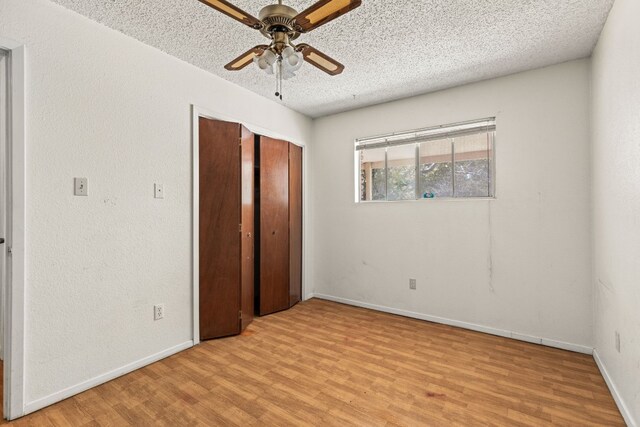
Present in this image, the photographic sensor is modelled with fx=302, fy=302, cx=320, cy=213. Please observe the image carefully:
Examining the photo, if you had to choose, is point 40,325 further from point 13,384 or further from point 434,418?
point 434,418

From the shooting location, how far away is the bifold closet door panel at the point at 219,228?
106 inches

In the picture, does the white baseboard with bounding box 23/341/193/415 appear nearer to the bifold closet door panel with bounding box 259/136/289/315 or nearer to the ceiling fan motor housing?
the bifold closet door panel with bounding box 259/136/289/315

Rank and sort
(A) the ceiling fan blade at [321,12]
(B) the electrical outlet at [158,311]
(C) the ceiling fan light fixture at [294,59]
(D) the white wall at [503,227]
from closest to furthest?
(A) the ceiling fan blade at [321,12] → (C) the ceiling fan light fixture at [294,59] → (B) the electrical outlet at [158,311] → (D) the white wall at [503,227]

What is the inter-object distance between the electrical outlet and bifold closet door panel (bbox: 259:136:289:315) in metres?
1.14

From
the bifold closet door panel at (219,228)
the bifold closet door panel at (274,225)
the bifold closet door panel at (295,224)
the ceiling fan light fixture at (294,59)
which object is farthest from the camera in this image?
the bifold closet door panel at (295,224)

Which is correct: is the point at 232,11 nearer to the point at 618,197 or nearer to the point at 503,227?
the point at 618,197

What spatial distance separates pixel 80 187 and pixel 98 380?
1281mm

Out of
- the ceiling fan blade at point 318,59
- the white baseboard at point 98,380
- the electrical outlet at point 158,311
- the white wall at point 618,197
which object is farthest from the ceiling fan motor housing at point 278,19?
the white baseboard at point 98,380

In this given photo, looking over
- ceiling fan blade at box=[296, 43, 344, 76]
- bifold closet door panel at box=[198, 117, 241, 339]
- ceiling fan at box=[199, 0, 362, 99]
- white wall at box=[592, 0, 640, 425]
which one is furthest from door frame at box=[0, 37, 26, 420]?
white wall at box=[592, 0, 640, 425]

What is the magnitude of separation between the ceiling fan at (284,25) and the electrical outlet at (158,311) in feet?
6.33

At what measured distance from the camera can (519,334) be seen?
8.89 feet

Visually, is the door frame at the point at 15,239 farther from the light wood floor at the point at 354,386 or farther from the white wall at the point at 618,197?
the white wall at the point at 618,197

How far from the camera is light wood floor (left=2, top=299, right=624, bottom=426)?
1.68 meters

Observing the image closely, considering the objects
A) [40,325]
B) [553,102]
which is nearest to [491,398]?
[553,102]
